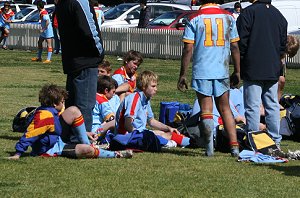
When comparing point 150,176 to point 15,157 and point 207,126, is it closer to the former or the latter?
point 207,126

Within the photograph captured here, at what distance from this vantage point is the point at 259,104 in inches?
441

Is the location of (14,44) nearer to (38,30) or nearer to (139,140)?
(38,30)

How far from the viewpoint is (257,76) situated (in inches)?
436

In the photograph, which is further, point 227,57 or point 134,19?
point 134,19

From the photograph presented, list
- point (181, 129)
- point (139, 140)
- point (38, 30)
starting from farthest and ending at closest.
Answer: point (38, 30)
point (181, 129)
point (139, 140)

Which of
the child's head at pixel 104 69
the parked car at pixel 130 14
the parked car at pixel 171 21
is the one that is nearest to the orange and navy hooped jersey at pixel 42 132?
the child's head at pixel 104 69

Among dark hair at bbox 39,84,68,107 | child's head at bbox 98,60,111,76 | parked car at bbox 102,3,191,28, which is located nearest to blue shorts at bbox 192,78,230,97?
dark hair at bbox 39,84,68,107

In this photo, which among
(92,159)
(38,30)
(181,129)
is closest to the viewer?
(92,159)

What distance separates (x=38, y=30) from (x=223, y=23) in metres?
24.5

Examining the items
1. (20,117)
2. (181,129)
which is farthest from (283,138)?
(20,117)

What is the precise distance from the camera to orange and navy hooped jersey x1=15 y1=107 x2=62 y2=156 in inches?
403

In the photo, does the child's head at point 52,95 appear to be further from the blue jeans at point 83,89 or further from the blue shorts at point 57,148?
the blue shorts at point 57,148

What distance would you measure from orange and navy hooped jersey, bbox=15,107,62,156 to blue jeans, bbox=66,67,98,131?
28 cm

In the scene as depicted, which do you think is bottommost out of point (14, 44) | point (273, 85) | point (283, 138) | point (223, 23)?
point (14, 44)
